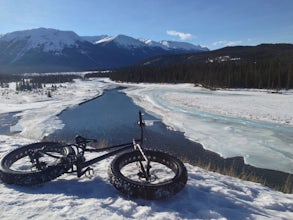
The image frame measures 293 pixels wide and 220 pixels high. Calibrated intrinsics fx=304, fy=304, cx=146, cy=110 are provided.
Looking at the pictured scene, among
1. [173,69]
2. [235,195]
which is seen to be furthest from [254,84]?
[235,195]

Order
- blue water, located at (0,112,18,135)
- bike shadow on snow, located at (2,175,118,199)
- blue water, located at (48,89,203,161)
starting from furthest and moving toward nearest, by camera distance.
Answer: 1. blue water, located at (0,112,18,135)
2. blue water, located at (48,89,203,161)
3. bike shadow on snow, located at (2,175,118,199)

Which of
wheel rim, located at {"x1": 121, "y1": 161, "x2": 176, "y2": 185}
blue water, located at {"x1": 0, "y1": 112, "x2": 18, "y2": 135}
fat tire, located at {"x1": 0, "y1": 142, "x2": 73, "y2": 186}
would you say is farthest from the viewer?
blue water, located at {"x1": 0, "y1": 112, "x2": 18, "y2": 135}

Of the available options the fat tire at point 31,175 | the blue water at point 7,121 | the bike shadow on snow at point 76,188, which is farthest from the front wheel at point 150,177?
the blue water at point 7,121

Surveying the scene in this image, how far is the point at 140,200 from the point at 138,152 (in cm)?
190

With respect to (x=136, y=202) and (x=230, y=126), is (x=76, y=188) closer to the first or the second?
(x=136, y=202)

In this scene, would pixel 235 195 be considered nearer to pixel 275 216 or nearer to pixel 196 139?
pixel 275 216

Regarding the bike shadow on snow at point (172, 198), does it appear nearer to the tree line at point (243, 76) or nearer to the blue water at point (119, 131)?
the blue water at point (119, 131)

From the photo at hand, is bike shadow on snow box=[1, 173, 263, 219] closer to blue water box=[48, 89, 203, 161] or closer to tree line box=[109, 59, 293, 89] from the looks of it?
blue water box=[48, 89, 203, 161]

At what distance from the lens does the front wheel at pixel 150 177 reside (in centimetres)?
665

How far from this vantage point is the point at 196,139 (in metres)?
20.5

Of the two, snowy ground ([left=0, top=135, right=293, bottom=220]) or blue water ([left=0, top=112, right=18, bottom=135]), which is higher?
snowy ground ([left=0, top=135, right=293, bottom=220])

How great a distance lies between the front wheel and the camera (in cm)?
665

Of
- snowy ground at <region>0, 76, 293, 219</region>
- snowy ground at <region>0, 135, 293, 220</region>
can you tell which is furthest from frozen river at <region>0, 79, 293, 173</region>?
snowy ground at <region>0, 135, 293, 220</region>

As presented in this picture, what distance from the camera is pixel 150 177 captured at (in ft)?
26.0
